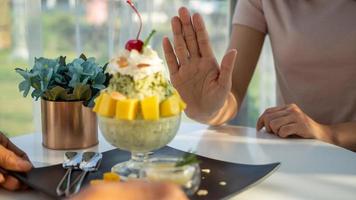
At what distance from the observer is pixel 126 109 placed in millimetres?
766

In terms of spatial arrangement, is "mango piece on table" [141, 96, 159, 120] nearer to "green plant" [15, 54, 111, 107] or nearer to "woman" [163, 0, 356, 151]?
"green plant" [15, 54, 111, 107]

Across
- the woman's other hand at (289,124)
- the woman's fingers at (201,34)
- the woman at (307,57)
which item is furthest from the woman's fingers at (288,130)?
the woman's fingers at (201,34)

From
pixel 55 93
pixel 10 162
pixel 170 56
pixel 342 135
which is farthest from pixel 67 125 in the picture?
pixel 342 135

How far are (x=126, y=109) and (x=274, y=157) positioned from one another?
1.23 ft

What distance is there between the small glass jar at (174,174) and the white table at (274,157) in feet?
0.36

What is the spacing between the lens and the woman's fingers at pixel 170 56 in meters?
1.17

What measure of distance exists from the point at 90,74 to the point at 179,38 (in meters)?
0.27

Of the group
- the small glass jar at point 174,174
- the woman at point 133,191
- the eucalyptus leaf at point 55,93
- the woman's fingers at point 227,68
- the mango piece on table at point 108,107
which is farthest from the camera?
the woman's fingers at point 227,68

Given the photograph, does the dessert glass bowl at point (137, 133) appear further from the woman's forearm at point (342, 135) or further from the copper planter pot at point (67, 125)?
the woman's forearm at point (342, 135)

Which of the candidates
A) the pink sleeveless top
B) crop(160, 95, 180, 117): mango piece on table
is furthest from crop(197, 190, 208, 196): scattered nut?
the pink sleeveless top

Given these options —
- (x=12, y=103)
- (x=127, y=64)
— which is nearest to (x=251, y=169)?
(x=127, y=64)

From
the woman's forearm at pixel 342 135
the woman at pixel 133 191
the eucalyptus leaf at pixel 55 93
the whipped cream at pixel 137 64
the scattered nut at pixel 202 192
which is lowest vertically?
the woman's forearm at pixel 342 135

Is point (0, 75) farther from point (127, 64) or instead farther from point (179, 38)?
point (127, 64)

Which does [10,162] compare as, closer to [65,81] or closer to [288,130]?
[65,81]
